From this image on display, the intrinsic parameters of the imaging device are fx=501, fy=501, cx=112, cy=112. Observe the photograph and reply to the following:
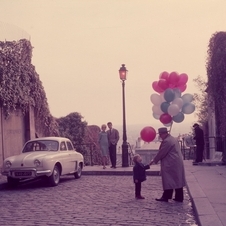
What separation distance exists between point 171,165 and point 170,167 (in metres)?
0.05

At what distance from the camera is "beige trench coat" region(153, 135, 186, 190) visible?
10.5m

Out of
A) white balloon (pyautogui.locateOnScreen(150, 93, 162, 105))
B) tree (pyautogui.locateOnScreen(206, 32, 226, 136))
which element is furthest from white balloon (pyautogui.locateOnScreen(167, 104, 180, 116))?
tree (pyautogui.locateOnScreen(206, 32, 226, 136))

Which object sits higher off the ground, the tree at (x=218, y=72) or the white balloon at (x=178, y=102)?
the tree at (x=218, y=72)

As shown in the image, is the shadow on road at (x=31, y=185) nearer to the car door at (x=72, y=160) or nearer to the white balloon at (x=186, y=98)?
the car door at (x=72, y=160)

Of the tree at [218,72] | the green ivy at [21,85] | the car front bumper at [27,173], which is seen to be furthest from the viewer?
the tree at [218,72]

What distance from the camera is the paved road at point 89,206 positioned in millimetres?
8555

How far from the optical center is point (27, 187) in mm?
14445

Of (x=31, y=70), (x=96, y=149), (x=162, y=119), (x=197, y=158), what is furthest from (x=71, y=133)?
(x=162, y=119)

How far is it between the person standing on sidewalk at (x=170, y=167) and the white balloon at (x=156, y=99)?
1.80 meters

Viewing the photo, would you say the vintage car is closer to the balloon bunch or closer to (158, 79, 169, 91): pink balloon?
the balloon bunch

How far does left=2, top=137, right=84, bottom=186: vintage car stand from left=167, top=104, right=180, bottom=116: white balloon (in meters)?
4.06

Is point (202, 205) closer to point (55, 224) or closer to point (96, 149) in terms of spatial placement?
point (55, 224)

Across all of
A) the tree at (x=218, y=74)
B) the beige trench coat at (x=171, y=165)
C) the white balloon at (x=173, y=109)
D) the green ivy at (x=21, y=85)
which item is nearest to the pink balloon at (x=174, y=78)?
the white balloon at (x=173, y=109)

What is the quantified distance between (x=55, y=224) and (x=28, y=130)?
1326 centimetres
